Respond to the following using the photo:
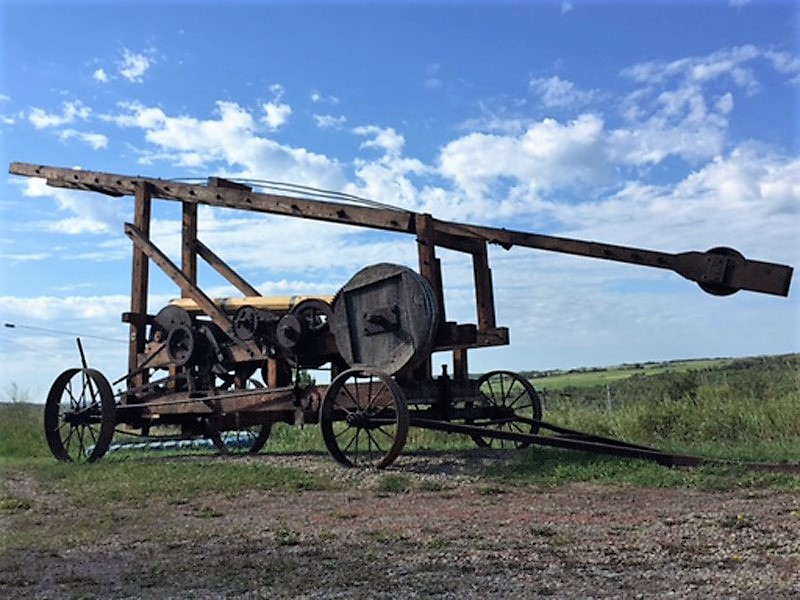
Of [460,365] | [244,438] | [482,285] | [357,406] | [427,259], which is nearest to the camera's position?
[357,406]

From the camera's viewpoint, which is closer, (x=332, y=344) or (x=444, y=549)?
(x=444, y=549)

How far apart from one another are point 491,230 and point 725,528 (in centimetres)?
562

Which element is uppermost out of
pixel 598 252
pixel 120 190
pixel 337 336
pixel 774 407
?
pixel 120 190

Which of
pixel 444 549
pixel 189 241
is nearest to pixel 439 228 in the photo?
pixel 189 241

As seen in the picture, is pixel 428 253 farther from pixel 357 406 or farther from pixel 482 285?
pixel 357 406

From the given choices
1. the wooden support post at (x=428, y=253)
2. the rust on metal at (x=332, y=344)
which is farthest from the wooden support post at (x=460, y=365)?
the wooden support post at (x=428, y=253)

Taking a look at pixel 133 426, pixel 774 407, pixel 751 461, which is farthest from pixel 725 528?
pixel 133 426

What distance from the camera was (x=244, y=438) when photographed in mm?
16641

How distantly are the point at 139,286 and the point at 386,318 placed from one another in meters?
5.24

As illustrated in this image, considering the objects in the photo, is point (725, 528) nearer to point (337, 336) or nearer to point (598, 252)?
point (598, 252)

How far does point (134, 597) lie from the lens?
15.8 feet

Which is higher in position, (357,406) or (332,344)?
(332,344)

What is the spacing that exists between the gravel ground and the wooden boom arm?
95.1 inches

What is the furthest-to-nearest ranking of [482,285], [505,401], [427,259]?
[505,401], [482,285], [427,259]
